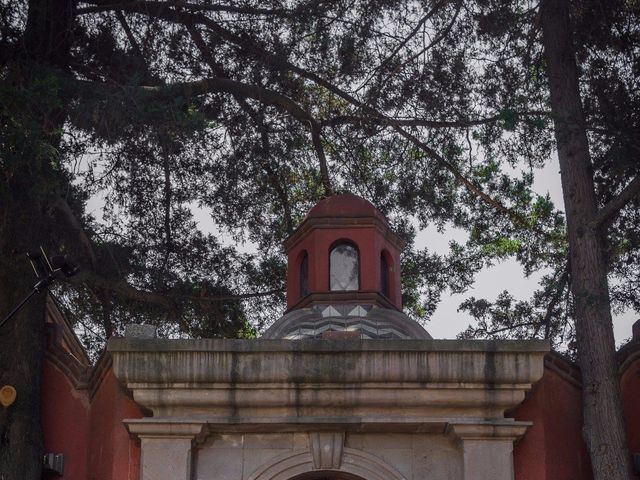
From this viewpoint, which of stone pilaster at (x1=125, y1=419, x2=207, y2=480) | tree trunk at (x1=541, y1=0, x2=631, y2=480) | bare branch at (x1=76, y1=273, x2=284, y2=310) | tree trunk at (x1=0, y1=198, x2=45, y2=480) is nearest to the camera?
stone pilaster at (x1=125, y1=419, x2=207, y2=480)

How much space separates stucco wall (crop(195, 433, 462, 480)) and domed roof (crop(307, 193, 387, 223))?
3.13 meters

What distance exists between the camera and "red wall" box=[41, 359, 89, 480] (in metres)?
10.4

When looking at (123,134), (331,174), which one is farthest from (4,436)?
(331,174)

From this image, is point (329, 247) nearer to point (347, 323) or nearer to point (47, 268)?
point (347, 323)

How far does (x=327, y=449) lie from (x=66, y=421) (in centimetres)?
282

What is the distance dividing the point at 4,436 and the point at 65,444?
2.07 ft

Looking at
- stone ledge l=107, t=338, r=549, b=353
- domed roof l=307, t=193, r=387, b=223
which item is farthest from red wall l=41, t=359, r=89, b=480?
domed roof l=307, t=193, r=387, b=223

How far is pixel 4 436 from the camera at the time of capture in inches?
422

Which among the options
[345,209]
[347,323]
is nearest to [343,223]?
[345,209]

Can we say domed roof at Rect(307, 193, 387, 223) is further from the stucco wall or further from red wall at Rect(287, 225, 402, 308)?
the stucco wall

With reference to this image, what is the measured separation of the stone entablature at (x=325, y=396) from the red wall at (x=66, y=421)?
1526 millimetres

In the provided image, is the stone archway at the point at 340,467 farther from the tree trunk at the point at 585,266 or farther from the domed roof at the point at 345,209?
the domed roof at the point at 345,209

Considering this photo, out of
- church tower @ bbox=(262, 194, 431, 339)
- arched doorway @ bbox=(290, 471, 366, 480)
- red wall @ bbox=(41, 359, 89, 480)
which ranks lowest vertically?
arched doorway @ bbox=(290, 471, 366, 480)

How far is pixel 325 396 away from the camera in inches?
352
